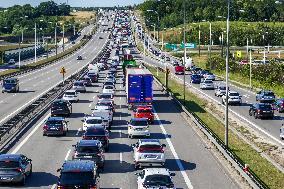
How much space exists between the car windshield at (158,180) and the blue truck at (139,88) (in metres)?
33.5

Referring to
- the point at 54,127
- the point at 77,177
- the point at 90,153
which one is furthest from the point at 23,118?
the point at 77,177

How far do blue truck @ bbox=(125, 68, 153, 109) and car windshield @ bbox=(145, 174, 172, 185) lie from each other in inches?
1320

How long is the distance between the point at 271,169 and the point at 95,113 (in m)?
19.3

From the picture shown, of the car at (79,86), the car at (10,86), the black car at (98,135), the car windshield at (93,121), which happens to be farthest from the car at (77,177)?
the car at (10,86)

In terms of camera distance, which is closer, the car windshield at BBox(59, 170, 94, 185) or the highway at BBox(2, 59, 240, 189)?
the car windshield at BBox(59, 170, 94, 185)

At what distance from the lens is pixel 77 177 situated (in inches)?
1008

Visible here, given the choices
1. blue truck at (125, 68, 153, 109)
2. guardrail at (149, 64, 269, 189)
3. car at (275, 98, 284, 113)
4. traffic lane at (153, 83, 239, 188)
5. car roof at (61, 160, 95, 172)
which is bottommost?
traffic lane at (153, 83, 239, 188)

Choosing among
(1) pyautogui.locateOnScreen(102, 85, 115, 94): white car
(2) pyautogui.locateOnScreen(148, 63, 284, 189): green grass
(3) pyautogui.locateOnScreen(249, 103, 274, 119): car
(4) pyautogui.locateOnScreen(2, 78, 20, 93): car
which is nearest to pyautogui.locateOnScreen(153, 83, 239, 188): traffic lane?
(2) pyautogui.locateOnScreen(148, 63, 284, 189): green grass

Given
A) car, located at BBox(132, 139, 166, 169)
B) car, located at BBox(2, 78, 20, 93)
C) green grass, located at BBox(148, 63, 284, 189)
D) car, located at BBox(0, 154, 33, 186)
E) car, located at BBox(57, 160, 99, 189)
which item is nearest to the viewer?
car, located at BBox(57, 160, 99, 189)

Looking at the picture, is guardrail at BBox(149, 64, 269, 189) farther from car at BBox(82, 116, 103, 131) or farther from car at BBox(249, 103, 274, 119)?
car at BBox(249, 103, 274, 119)

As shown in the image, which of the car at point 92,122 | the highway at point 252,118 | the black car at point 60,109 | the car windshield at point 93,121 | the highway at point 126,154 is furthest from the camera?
the black car at point 60,109

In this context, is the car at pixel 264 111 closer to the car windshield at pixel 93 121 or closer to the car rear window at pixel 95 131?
the car windshield at pixel 93 121

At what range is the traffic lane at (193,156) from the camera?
30781 millimetres

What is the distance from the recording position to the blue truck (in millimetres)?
59781
